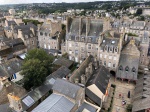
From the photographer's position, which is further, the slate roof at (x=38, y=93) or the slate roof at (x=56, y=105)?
the slate roof at (x=38, y=93)

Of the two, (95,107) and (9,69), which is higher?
(9,69)

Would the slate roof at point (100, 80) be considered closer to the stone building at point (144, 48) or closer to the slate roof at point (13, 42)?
the stone building at point (144, 48)

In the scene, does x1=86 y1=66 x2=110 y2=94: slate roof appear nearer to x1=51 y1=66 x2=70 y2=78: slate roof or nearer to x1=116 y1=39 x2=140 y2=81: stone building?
x1=116 y1=39 x2=140 y2=81: stone building

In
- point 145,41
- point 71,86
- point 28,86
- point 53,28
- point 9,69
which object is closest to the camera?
point 71,86

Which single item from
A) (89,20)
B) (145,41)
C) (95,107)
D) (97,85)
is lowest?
(95,107)

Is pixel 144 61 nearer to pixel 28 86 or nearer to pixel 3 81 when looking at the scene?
pixel 28 86

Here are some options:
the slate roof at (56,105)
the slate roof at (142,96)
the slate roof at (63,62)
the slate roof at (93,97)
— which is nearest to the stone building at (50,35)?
the slate roof at (63,62)

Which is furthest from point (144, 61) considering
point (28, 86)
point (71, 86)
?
point (28, 86)
